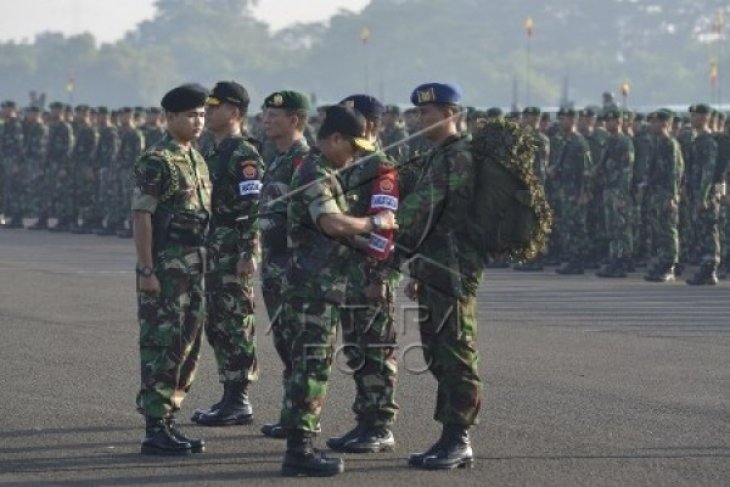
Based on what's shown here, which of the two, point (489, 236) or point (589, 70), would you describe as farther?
point (589, 70)

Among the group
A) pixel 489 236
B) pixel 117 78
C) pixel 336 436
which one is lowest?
pixel 336 436

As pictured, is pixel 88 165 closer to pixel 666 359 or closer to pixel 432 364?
pixel 666 359

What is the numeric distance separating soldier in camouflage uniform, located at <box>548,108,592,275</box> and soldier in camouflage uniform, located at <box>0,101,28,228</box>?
387 inches

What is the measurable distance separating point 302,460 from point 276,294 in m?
1.36

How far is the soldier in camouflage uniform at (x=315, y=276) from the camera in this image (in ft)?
27.4

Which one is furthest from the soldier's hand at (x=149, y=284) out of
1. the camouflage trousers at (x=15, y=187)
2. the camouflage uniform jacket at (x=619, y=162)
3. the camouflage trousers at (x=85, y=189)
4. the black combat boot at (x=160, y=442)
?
the camouflage trousers at (x=15, y=187)

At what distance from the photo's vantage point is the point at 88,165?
26734 millimetres

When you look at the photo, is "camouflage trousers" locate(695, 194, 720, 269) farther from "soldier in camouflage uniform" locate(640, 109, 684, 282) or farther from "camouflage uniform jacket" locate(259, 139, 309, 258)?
"camouflage uniform jacket" locate(259, 139, 309, 258)

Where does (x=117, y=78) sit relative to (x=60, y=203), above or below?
above

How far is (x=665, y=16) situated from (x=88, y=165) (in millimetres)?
118465

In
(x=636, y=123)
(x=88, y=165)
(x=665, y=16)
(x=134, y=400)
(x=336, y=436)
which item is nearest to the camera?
(x=336, y=436)

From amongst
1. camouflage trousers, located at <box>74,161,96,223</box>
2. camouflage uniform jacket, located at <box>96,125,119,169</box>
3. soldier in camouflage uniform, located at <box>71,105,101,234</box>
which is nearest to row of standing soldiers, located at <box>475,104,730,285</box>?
camouflage uniform jacket, located at <box>96,125,119,169</box>

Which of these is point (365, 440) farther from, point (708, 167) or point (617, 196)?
point (617, 196)

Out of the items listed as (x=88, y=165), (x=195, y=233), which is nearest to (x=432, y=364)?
(x=195, y=233)
